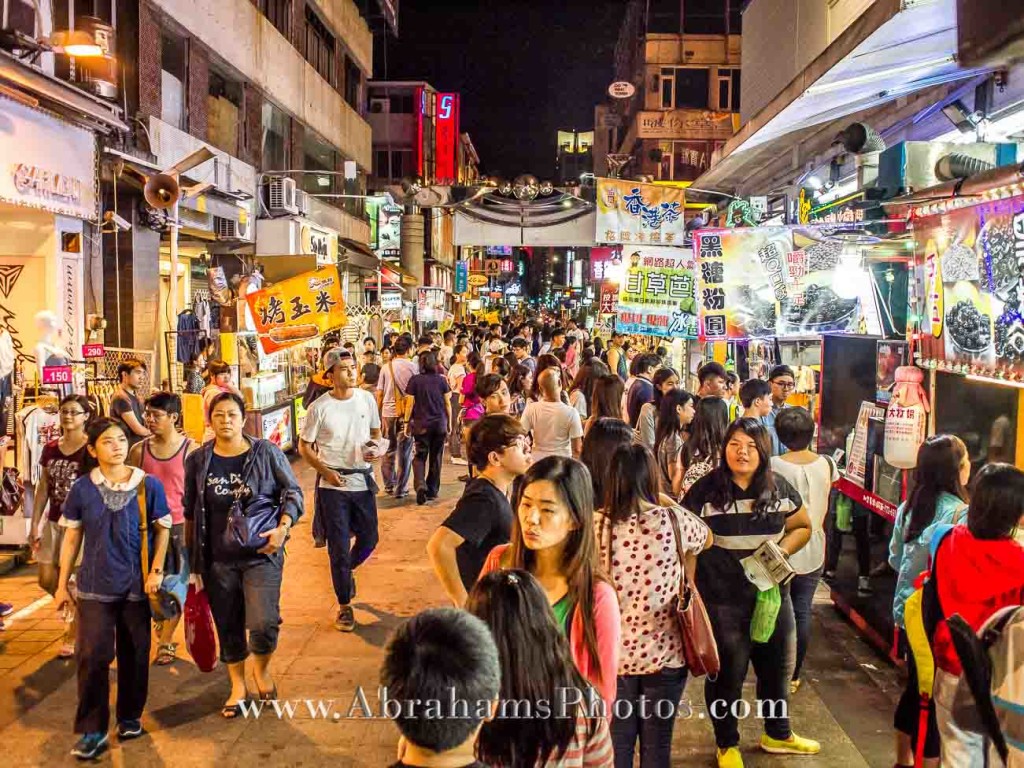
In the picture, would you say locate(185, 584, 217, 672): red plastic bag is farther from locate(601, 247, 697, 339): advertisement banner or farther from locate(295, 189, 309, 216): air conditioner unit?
locate(295, 189, 309, 216): air conditioner unit

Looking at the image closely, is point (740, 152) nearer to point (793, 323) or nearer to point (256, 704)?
point (793, 323)

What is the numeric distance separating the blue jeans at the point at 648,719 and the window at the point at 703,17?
160 ft

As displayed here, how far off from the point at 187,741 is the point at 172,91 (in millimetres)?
14202

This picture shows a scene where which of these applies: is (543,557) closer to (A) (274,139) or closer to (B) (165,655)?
(B) (165,655)

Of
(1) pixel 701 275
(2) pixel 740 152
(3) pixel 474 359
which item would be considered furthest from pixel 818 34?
(3) pixel 474 359

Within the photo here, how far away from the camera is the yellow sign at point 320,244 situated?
21828 millimetres

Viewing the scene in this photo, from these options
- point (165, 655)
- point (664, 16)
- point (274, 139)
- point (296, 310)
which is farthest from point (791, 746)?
point (664, 16)

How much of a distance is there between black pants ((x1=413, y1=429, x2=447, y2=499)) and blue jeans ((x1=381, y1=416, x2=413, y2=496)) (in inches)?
7.2

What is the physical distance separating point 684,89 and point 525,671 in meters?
49.6

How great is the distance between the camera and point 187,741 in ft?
16.9

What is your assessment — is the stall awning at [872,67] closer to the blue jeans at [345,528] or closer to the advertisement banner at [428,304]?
the blue jeans at [345,528]

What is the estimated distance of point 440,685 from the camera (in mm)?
2100

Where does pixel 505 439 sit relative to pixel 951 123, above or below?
below

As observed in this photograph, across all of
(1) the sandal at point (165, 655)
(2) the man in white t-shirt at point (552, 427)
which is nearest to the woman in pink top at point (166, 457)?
(1) the sandal at point (165, 655)
